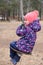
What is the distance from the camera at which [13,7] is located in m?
43.9

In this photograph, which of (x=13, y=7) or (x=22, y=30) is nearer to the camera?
(x=22, y=30)

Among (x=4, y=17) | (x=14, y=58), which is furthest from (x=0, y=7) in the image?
(x=14, y=58)

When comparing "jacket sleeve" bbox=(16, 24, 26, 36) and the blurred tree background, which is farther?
the blurred tree background

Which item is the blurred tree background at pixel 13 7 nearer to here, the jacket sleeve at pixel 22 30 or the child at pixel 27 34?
the child at pixel 27 34

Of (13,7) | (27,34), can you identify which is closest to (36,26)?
(27,34)

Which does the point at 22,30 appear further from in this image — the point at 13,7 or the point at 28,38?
the point at 13,7

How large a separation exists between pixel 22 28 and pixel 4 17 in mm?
38465

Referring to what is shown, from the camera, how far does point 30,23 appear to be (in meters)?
5.74

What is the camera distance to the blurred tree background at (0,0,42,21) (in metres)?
42.5

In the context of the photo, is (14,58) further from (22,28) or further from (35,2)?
(35,2)

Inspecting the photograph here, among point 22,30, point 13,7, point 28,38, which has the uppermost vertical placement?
point 22,30

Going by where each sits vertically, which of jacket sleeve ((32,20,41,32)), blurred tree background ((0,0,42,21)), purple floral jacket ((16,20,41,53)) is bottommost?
blurred tree background ((0,0,42,21))

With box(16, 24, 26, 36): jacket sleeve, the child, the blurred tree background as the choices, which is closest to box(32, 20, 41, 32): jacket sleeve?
the child

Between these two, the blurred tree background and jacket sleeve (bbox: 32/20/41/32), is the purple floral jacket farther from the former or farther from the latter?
the blurred tree background
